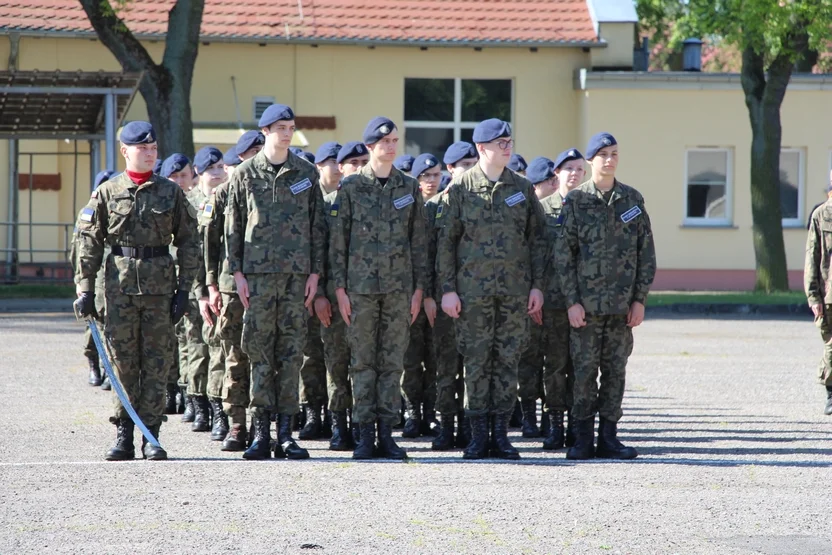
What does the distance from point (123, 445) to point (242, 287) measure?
48.5 inches

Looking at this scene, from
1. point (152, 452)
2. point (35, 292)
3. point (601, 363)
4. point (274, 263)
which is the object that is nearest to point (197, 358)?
point (152, 452)

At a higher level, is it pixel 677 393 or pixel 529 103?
pixel 529 103

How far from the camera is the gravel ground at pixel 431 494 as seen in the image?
615cm

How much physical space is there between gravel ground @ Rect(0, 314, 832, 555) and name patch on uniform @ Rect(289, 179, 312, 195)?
1701 mm

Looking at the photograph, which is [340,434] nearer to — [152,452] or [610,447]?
[152,452]

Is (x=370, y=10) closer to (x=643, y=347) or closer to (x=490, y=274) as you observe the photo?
(x=643, y=347)

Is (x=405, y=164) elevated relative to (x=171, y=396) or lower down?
elevated

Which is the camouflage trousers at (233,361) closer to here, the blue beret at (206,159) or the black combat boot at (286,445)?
the black combat boot at (286,445)

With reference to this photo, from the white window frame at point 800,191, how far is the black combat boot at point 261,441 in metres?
22.4

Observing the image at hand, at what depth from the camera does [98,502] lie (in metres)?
6.90

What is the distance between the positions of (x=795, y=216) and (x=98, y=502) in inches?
959

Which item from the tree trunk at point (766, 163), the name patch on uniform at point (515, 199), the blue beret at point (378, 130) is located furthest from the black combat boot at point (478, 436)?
the tree trunk at point (766, 163)

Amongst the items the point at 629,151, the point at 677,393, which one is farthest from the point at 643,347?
the point at 629,151

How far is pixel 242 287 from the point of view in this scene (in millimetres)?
8312
